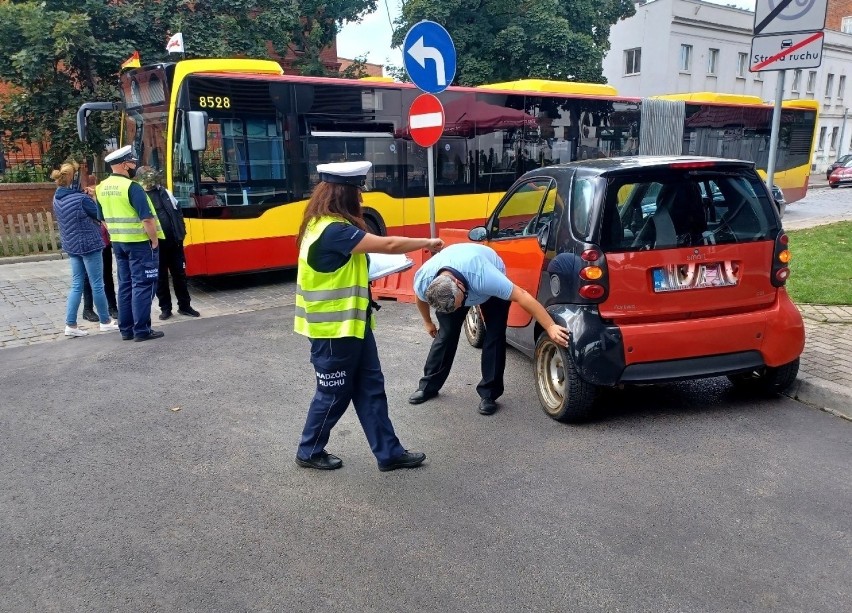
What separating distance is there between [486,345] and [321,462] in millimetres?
1455

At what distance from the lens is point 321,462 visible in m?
3.90

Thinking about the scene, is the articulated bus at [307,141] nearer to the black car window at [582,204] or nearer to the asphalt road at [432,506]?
the asphalt road at [432,506]

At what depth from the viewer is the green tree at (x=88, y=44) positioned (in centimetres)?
1327

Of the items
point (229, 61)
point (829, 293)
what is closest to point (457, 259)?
point (829, 293)

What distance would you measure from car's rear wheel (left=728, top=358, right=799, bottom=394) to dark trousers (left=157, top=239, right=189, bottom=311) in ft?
20.6

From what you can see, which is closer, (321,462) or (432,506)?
(432,506)

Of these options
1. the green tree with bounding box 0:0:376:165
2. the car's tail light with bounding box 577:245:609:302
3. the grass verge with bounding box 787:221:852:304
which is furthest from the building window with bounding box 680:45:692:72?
the car's tail light with bounding box 577:245:609:302

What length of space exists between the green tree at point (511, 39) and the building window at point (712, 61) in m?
18.5

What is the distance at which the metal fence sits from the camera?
12.2 metres

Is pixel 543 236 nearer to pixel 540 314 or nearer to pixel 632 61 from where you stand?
pixel 540 314

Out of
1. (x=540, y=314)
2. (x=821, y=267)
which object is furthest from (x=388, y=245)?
(x=821, y=267)

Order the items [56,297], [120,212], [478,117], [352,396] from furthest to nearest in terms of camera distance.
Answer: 1. [478,117]
2. [56,297]
3. [120,212]
4. [352,396]

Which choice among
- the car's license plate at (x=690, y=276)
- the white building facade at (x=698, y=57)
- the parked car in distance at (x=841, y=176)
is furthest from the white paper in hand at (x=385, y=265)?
the white building facade at (x=698, y=57)

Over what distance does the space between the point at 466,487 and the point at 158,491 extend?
173 cm
